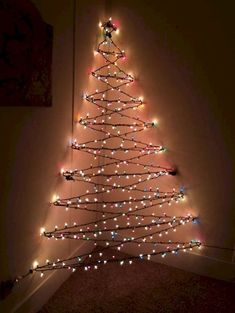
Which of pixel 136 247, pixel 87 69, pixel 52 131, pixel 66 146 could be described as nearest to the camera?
pixel 52 131

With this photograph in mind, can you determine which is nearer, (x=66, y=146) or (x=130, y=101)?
(x=66, y=146)

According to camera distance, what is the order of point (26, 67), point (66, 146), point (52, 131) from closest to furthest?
point (26, 67) → point (52, 131) → point (66, 146)

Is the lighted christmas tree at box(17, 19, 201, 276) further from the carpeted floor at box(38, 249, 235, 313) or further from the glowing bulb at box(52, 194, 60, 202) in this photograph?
the glowing bulb at box(52, 194, 60, 202)

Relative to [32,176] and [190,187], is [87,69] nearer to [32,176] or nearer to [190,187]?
[32,176]

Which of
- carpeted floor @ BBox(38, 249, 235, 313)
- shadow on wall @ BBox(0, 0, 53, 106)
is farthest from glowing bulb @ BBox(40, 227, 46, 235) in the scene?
shadow on wall @ BBox(0, 0, 53, 106)

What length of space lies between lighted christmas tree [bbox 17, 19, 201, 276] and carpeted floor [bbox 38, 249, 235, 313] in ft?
0.40

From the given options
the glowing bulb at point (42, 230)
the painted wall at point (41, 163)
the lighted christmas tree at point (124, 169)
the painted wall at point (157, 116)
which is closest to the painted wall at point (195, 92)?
the painted wall at point (157, 116)

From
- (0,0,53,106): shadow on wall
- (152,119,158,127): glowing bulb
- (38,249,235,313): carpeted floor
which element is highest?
(0,0,53,106): shadow on wall

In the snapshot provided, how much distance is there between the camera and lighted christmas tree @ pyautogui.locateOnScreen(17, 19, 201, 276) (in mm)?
2449

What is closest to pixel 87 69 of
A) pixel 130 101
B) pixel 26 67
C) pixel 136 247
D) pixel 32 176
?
pixel 130 101

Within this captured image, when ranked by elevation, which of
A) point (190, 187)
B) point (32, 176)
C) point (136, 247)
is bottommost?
point (136, 247)

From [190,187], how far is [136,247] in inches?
31.0

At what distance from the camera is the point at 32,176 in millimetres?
1775

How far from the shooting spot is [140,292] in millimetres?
2219
